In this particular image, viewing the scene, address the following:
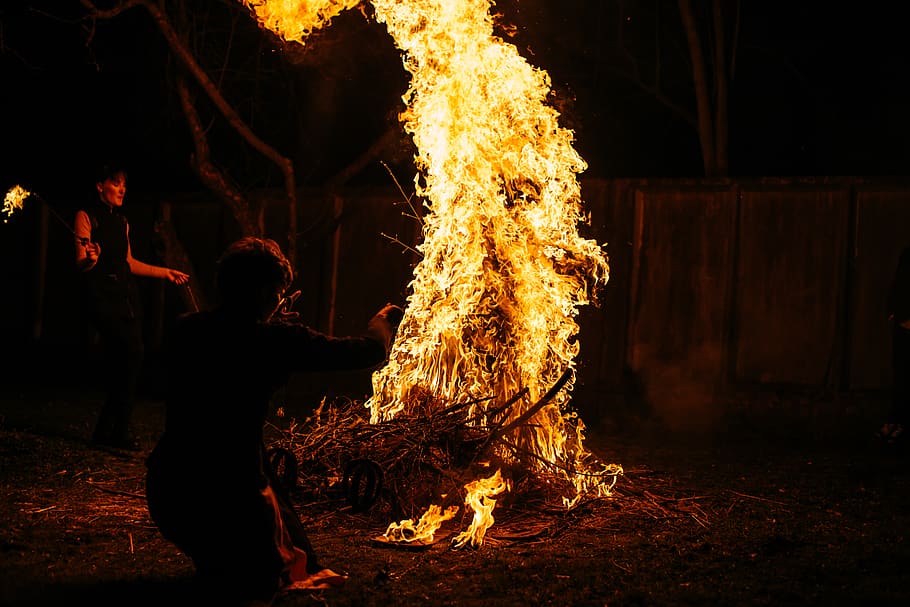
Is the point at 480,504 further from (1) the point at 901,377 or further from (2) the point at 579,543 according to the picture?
(1) the point at 901,377

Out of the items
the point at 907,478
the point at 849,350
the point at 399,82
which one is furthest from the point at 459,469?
the point at 399,82

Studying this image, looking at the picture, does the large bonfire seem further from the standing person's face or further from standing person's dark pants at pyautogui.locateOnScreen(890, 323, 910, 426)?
standing person's dark pants at pyautogui.locateOnScreen(890, 323, 910, 426)

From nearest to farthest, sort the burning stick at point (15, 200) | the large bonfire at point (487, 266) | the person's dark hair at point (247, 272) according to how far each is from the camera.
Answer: the person's dark hair at point (247, 272)
the large bonfire at point (487, 266)
the burning stick at point (15, 200)

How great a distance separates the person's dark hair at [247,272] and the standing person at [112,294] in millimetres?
3655

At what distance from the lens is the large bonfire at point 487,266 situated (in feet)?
20.7

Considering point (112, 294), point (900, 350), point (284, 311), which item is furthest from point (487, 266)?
point (900, 350)

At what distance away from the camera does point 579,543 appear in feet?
18.0

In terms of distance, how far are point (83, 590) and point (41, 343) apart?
34.2 ft

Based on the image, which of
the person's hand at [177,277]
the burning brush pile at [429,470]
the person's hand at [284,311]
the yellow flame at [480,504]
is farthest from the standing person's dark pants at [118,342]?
the yellow flame at [480,504]

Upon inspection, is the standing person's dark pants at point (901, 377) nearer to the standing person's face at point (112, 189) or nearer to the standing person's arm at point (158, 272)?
the standing person's arm at point (158, 272)

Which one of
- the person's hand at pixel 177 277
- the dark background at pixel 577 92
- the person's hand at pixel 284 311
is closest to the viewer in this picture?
the person's hand at pixel 284 311

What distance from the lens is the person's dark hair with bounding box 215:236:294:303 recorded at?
4273mm

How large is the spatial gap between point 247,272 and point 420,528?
205 centimetres

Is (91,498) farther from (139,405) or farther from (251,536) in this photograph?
(139,405)
